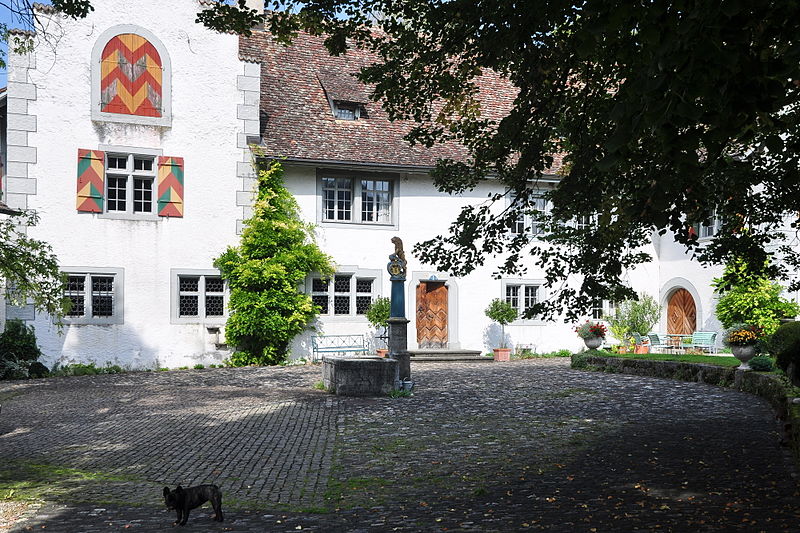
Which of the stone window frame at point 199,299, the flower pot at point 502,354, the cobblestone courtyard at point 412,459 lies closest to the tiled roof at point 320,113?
the stone window frame at point 199,299

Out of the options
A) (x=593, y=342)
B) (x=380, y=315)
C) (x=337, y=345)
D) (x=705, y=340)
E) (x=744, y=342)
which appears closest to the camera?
(x=744, y=342)

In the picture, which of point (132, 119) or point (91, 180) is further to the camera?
point (132, 119)

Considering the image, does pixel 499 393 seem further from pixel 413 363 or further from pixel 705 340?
pixel 705 340

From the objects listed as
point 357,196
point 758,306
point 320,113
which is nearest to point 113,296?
point 357,196

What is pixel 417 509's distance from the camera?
634 cm

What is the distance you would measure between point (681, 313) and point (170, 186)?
16.1 m

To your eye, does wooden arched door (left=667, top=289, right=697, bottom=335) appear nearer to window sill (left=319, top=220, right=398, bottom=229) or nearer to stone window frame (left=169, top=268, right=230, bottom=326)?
window sill (left=319, top=220, right=398, bottom=229)

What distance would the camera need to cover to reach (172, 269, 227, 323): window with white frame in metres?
20.8

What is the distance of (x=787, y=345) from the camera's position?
32.9 feet

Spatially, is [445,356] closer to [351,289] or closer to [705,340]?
[351,289]

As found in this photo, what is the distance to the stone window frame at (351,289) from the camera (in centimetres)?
2245

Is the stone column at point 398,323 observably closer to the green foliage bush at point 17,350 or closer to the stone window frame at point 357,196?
the stone window frame at point 357,196

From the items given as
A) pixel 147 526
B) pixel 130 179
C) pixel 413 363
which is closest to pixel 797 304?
pixel 413 363

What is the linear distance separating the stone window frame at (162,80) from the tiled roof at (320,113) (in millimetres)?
2251
